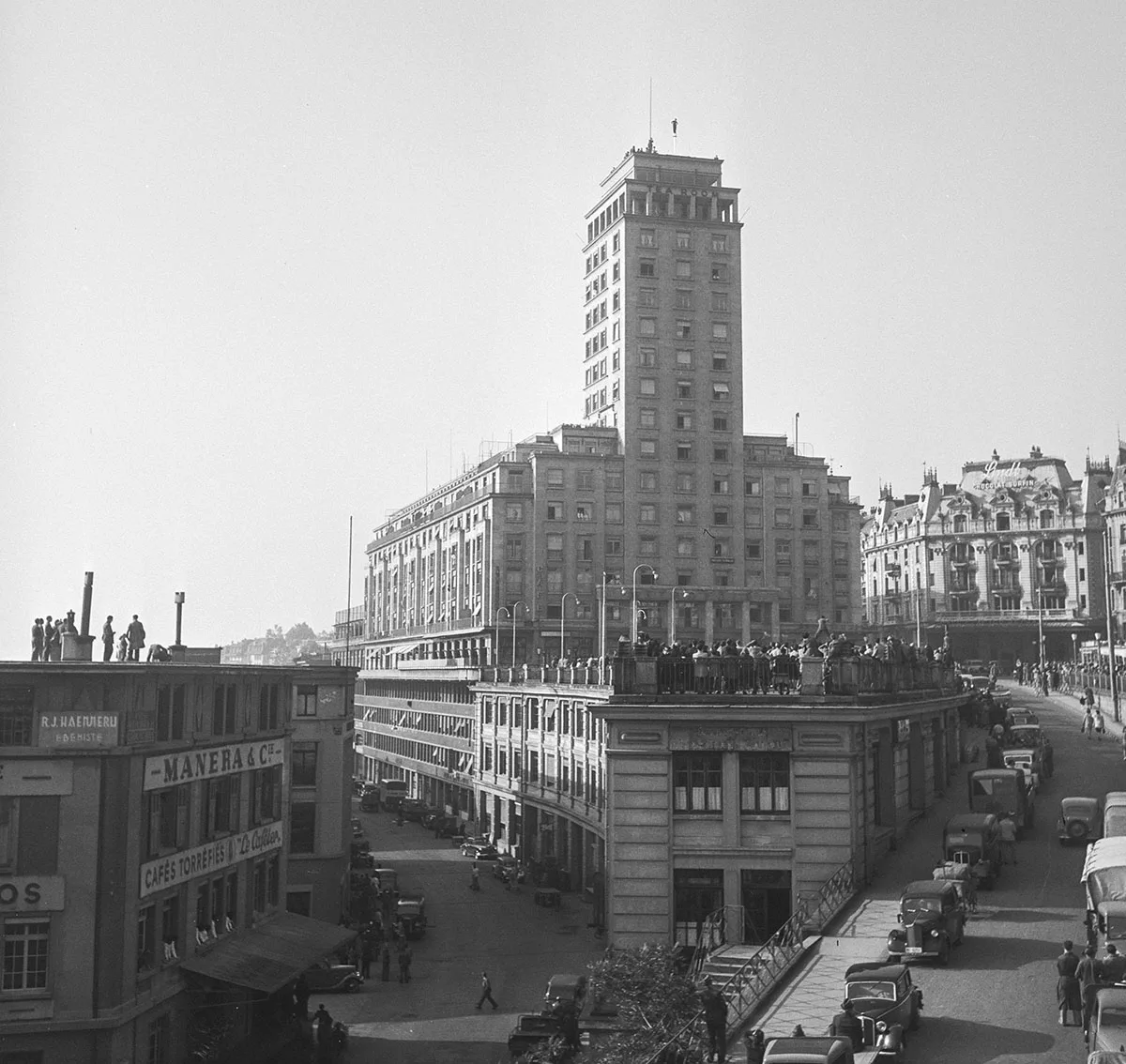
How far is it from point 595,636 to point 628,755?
76.4 metres

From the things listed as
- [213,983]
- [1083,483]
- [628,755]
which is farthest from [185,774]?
[1083,483]

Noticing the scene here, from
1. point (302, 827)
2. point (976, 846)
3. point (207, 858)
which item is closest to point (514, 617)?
point (302, 827)

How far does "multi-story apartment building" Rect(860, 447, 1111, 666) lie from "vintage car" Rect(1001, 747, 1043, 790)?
91790mm

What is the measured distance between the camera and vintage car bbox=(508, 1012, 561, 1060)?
3916 cm

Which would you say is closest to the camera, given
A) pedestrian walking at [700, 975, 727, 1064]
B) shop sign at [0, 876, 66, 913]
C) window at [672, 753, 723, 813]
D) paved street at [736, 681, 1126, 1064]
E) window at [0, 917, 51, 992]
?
pedestrian walking at [700, 975, 727, 1064]

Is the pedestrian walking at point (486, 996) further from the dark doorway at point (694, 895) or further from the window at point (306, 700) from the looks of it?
the window at point (306, 700)

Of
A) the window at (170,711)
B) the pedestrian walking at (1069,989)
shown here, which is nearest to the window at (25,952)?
the window at (170,711)

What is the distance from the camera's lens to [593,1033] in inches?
1337

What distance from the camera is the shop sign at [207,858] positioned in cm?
3825

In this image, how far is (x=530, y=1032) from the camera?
39.8 metres

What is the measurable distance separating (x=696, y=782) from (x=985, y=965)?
11868mm

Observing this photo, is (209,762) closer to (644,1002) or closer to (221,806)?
(221,806)

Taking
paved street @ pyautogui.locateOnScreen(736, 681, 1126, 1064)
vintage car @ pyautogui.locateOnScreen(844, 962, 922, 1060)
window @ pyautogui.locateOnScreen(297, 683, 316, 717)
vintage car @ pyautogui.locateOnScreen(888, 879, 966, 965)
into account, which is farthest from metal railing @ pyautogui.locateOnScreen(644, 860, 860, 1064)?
window @ pyautogui.locateOnScreen(297, 683, 316, 717)

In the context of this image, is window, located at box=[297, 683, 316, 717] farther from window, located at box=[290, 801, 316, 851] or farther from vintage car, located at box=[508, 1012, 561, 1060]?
vintage car, located at box=[508, 1012, 561, 1060]
